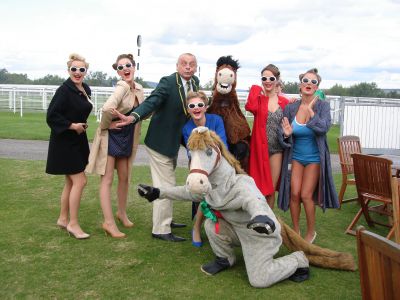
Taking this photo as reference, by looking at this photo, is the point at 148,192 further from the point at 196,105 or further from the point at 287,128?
the point at 287,128

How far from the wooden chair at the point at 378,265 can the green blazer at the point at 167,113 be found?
294cm

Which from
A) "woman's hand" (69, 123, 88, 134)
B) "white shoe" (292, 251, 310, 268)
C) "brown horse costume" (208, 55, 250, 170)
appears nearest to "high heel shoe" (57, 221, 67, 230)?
"woman's hand" (69, 123, 88, 134)

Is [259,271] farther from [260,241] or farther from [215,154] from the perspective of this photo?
[215,154]

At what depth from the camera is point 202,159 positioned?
3.70 m

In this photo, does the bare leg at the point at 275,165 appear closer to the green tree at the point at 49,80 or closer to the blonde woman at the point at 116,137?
the blonde woman at the point at 116,137

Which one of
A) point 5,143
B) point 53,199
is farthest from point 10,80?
point 53,199

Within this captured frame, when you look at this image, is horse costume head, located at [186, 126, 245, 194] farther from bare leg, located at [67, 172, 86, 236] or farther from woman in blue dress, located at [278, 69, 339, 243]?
bare leg, located at [67, 172, 86, 236]

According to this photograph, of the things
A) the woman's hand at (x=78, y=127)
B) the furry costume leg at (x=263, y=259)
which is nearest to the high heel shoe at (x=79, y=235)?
the woman's hand at (x=78, y=127)

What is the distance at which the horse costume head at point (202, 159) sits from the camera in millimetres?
3526

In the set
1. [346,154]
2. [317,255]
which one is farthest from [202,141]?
[346,154]

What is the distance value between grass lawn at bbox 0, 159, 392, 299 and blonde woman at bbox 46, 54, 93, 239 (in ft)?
1.62

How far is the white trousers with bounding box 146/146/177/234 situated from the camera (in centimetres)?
506

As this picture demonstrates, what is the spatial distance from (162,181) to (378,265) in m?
3.20

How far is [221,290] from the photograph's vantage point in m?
3.92
